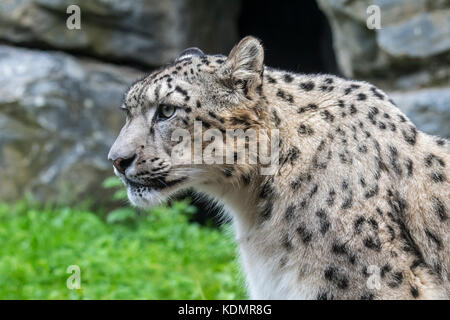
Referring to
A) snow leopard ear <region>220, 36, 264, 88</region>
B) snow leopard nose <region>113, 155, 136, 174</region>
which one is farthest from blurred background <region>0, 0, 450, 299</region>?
snow leopard ear <region>220, 36, 264, 88</region>

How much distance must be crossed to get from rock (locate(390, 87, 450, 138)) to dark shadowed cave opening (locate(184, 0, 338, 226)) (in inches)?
182

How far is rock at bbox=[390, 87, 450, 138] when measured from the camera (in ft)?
21.4

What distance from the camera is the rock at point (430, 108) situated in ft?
21.4

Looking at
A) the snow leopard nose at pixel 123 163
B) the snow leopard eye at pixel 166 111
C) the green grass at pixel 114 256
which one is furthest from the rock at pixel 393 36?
the snow leopard nose at pixel 123 163

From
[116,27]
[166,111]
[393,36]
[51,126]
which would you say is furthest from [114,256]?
[393,36]

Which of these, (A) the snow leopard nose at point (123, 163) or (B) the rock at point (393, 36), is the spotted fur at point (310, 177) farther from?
(B) the rock at point (393, 36)

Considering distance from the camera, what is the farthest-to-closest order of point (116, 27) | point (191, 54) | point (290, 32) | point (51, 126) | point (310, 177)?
point (290, 32)
point (116, 27)
point (51, 126)
point (191, 54)
point (310, 177)

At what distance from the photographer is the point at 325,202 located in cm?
324

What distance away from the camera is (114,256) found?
20.9 feet

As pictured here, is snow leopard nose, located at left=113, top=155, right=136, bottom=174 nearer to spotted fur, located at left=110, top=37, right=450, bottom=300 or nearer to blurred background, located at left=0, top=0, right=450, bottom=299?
spotted fur, located at left=110, top=37, right=450, bottom=300

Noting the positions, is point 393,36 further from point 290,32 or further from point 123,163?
point 290,32

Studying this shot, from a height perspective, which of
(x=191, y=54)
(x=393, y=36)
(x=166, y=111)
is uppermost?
(x=393, y=36)

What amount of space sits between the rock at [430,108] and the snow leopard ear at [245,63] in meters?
3.35

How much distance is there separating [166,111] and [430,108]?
147 inches
